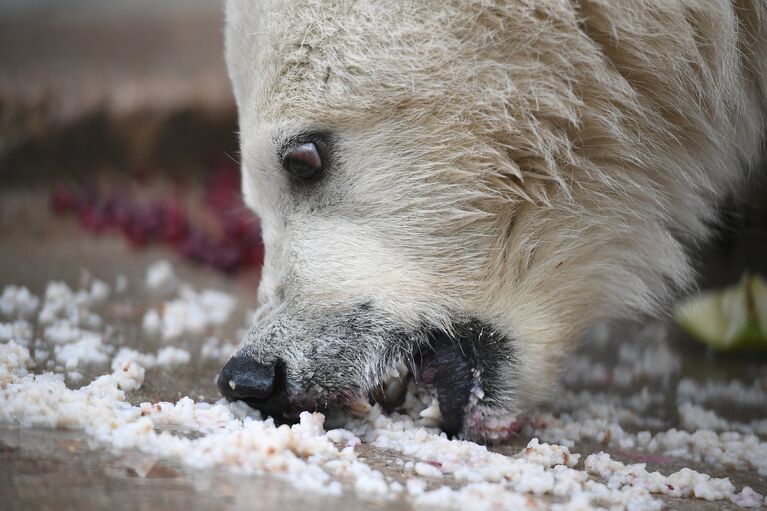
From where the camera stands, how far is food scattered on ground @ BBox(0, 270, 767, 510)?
1.25 metres

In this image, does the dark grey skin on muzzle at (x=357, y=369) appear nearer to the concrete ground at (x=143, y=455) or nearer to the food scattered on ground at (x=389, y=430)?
the food scattered on ground at (x=389, y=430)

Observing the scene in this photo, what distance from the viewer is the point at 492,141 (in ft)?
5.18

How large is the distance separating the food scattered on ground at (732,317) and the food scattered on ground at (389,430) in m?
0.23

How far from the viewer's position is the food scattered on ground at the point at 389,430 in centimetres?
125

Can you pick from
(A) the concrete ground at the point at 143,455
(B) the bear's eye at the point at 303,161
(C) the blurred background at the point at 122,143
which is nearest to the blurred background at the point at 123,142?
(C) the blurred background at the point at 122,143

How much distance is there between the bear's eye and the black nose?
0.38m

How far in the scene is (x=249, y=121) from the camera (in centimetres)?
174

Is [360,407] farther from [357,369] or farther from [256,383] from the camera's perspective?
[256,383]

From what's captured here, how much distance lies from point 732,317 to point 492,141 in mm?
1395

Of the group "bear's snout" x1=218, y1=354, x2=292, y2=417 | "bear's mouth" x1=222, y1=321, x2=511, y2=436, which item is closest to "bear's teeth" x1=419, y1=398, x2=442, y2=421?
"bear's mouth" x1=222, y1=321, x2=511, y2=436

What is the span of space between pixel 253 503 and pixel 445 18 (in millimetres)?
930

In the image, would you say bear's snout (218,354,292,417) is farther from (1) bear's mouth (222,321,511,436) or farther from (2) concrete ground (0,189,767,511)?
(2) concrete ground (0,189,767,511)

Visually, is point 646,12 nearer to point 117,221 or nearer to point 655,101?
point 655,101

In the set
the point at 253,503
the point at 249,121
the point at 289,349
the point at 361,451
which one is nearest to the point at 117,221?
the point at 249,121
